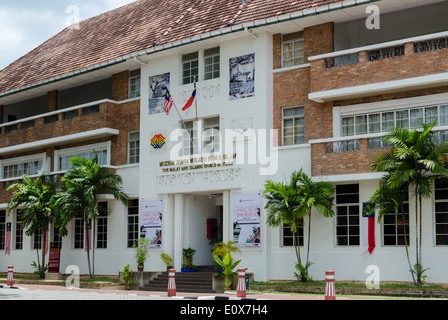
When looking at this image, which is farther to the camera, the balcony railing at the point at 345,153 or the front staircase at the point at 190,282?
the front staircase at the point at 190,282

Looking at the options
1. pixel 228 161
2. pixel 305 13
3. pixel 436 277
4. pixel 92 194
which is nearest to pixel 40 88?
pixel 92 194

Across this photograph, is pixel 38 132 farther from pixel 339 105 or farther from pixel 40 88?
pixel 339 105

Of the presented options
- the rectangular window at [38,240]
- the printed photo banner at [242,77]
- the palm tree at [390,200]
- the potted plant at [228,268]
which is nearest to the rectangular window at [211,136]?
the printed photo banner at [242,77]

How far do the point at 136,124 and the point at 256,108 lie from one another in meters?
6.94

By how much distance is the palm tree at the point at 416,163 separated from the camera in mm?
20438

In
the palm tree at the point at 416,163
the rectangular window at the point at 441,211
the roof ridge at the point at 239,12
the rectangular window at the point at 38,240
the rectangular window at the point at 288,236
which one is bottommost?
the rectangular window at the point at 38,240

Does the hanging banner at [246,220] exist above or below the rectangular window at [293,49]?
below

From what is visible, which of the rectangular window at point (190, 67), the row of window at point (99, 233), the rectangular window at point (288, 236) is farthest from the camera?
the row of window at point (99, 233)

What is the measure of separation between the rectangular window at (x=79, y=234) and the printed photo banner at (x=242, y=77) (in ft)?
34.5

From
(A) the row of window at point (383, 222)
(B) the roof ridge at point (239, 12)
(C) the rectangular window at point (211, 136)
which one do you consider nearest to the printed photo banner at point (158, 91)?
(C) the rectangular window at point (211, 136)

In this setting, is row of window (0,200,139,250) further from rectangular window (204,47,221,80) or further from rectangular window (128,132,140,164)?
rectangular window (204,47,221,80)

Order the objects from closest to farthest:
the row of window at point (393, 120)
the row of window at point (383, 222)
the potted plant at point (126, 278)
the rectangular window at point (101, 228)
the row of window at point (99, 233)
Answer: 1. the row of window at point (383, 222)
2. the row of window at point (393, 120)
3. the potted plant at point (126, 278)
4. the row of window at point (99, 233)
5. the rectangular window at point (101, 228)

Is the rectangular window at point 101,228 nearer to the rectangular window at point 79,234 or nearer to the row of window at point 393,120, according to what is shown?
the rectangular window at point 79,234

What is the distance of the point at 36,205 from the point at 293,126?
501 inches
